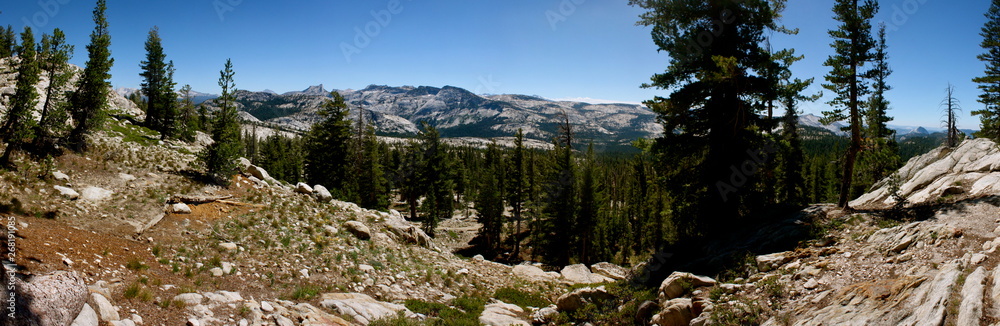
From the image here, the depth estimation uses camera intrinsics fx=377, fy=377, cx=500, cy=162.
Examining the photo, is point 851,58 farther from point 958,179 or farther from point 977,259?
point 977,259

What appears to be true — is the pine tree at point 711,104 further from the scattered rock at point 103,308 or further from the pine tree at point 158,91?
the pine tree at point 158,91

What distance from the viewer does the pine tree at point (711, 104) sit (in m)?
14.3

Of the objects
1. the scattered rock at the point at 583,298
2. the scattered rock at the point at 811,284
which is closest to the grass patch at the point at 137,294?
the scattered rock at the point at 583,298

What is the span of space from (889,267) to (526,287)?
1217cm

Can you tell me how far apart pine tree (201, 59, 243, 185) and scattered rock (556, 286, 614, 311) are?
17480 millimetres

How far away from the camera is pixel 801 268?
905cm

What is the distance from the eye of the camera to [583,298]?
1318cm

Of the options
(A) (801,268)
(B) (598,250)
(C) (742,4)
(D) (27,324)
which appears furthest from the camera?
(B) (598,250)

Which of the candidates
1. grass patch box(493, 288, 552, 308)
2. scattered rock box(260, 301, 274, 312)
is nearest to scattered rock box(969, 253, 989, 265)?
grass patch box(493, 288, 552, 308)

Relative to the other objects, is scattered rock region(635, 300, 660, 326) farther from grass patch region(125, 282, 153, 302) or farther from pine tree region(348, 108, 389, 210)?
pine tree region(348, 108, 389, 210)

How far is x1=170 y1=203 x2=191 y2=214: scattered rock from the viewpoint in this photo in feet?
44.1

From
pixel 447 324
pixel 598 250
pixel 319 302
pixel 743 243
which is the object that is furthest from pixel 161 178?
pixel 598 250

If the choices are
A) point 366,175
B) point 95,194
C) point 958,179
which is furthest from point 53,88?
point 958,179

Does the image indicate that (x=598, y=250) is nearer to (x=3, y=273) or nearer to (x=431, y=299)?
(x=431, y=299)
